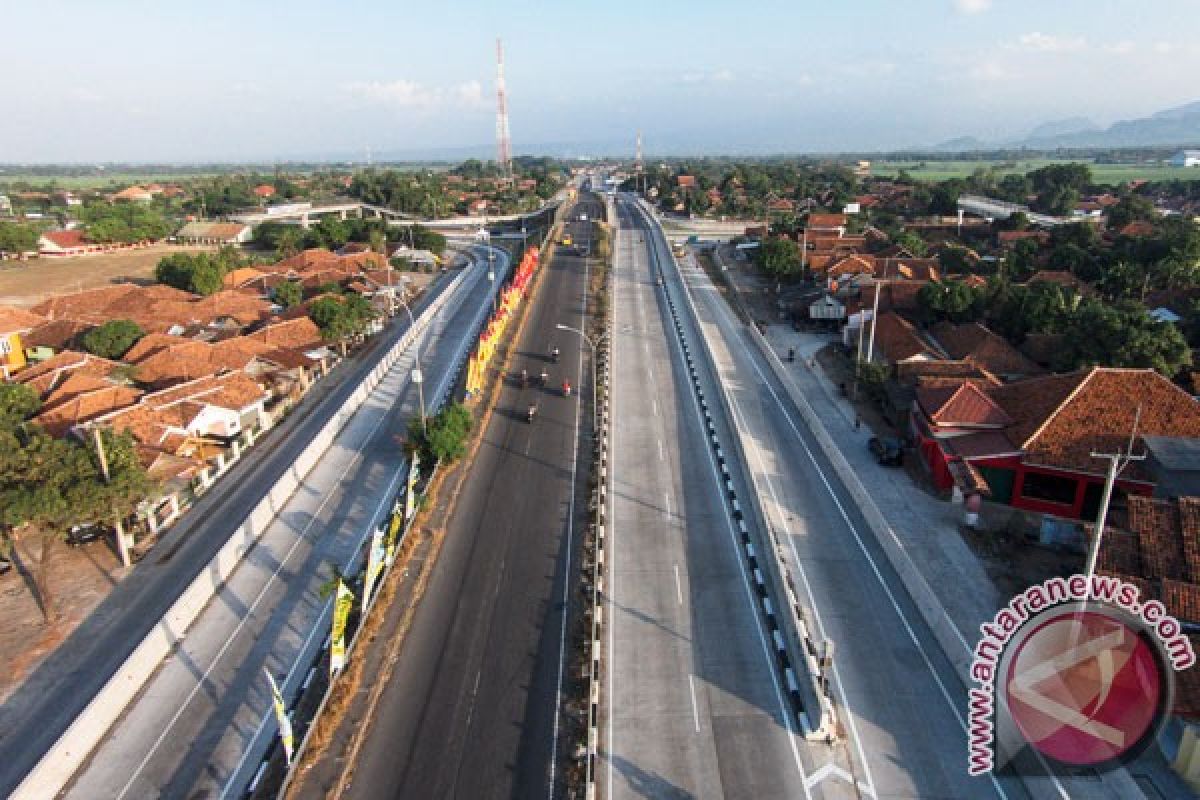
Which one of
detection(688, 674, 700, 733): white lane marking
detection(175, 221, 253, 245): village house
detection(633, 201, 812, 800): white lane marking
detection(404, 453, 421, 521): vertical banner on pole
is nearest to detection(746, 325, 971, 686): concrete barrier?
detection(633, 201, 812, 800): white lane marking

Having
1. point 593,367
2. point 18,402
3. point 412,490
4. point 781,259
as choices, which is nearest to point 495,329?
point 593,367

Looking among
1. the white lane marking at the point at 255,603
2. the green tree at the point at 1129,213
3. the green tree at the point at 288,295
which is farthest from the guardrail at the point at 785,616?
the green tree at the point at 1129,213

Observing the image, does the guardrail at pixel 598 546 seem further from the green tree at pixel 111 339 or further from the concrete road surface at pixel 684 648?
the green tree at pixel 111 339

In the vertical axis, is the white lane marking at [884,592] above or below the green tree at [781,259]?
below

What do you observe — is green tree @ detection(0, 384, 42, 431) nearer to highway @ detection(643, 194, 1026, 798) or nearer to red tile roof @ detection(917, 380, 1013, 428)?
highway @ detection(643, 194, 1026, 798)

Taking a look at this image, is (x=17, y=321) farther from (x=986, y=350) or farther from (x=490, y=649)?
(x=986, y=350)

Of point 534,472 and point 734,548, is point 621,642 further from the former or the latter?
point 534,472
